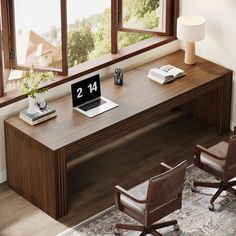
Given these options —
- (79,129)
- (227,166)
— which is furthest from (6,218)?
(227,166)

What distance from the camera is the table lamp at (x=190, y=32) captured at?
25.0ft

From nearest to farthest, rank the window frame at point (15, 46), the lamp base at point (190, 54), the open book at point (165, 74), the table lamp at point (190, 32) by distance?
the window frame at point (15, 46), the open book at point (165, 74), the table lamp at point (190, 32), the lamp base at point (190, 54)

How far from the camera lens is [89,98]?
7070 mm

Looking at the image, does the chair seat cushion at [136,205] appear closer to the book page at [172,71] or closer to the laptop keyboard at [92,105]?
the laptop keyboard at [92,105]

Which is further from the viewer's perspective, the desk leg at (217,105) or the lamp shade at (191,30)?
the desk leg at (217,105)

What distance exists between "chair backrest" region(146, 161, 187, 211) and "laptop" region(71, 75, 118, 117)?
133 cm

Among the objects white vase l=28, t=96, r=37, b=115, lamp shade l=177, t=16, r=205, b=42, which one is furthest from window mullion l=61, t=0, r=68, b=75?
lamp shade l=177, t=16, r=205, b=42

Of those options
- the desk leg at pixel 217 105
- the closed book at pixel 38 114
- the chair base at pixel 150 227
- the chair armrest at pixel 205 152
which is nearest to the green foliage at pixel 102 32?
the closed book at pixel 38 114

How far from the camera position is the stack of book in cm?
667

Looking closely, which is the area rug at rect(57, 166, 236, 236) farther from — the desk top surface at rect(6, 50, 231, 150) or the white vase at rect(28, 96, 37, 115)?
the white vase at rect(28, 96, 37, 115)

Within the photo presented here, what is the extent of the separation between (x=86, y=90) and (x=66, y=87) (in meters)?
0.34

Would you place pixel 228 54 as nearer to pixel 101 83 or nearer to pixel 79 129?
pixel 101 83

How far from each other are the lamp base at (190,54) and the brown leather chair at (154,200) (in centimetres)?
207

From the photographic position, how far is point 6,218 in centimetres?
655
